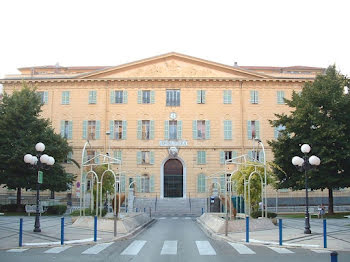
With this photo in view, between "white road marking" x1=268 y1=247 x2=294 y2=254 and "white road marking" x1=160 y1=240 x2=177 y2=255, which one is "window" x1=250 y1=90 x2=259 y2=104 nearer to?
"white road marking" x1=160 y1=240 x2=177 y2=255

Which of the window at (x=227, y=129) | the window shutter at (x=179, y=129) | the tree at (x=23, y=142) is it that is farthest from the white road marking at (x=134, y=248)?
the window at (x=227, y=129)

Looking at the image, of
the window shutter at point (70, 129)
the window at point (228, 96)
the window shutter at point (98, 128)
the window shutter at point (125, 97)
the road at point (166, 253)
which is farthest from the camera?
the window shutter at point (125, 97)

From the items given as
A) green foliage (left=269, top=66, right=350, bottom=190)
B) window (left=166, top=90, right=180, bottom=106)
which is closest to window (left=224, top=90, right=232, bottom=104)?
window (left=166, top=90, right=180, bottom=106)

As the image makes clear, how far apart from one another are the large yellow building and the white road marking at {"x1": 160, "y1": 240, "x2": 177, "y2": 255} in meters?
31.3

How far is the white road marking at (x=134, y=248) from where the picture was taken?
42.3ft

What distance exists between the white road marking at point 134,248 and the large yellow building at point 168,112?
31.7m

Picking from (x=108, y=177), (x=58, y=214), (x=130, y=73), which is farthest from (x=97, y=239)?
(x=130, y=73)

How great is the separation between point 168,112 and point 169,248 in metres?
34.7

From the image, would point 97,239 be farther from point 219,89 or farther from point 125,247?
point 219,89

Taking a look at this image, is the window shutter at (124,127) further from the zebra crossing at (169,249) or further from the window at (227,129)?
the zebra crossing at (169,249)

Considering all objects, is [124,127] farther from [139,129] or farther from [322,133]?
[322,133]

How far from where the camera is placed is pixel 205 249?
13875mm

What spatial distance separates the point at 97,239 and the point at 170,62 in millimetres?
34937

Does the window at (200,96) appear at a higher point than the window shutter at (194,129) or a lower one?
higher
